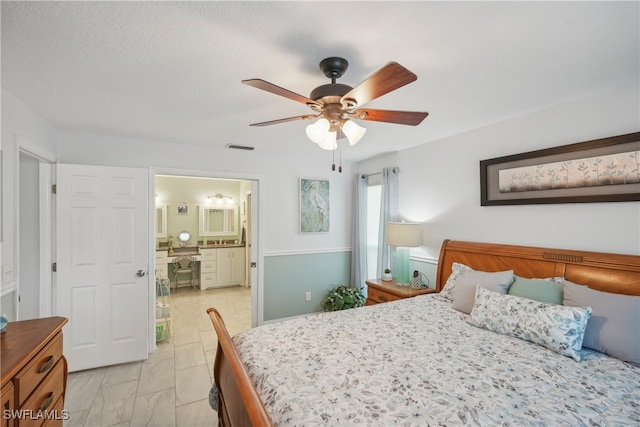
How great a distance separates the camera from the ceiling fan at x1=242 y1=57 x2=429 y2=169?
4.29ft

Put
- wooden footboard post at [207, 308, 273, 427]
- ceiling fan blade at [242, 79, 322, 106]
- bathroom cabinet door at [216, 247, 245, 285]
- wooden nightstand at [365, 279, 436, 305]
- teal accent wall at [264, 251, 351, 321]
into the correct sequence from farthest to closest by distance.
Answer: bathroom cabinet door at [216, 247, 245, 285]
teal accent wall at [264, 251, 351, 321]
wooden nightstand at [365, 279, 436, 305]
ceiling fan blade at [242, 79, 322, 106]
wooden footboard post at [207, 308, 273, 427]

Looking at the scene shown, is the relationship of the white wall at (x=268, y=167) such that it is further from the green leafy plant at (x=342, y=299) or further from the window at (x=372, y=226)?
the green leafy plant at (x=342, y=299)

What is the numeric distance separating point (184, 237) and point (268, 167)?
10.8ft

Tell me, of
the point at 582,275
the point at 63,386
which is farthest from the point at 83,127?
the point at 582,275

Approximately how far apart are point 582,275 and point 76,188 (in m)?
4.35

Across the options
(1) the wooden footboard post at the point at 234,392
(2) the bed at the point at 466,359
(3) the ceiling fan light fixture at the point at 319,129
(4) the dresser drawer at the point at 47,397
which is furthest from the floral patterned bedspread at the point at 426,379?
(3) the ceiling fan light fixture at the point at 319,129

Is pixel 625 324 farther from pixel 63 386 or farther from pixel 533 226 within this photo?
pixel 63 386

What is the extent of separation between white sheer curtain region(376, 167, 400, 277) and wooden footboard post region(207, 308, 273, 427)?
2523 millimetres

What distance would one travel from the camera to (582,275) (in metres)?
2.05

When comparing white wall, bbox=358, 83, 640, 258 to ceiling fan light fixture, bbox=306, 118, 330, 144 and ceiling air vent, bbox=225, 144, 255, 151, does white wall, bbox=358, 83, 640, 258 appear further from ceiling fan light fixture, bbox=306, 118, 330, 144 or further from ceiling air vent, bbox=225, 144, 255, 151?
ceiling air vent, bbox=225, 144, 255, 151

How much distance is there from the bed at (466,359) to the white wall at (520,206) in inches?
6.7

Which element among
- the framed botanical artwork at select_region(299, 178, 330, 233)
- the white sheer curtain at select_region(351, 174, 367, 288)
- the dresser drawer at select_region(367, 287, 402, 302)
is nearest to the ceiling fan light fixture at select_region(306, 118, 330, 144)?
the dresser drawer at select_region(367, 287, 402, 302)

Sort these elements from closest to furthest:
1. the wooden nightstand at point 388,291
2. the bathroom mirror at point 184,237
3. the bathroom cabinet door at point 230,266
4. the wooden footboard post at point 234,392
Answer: the wooden footboard post at point 234,392, the wooden nightstand at point 388,291, the bathroom cabinet door at point 230,266, the bathroom mirror at point 184,237

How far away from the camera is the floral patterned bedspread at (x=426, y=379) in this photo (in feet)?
3.76
